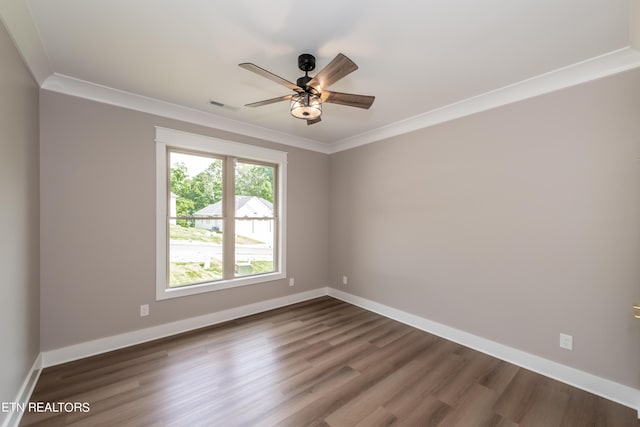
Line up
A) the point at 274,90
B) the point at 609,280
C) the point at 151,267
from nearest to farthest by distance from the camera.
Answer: the point at 609,280, the point at 274,90, the point at 151,267

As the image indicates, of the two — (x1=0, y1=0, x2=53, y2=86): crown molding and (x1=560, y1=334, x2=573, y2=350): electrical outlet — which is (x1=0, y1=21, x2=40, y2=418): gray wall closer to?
(x1=0, y1=0, x2=53, y2=86): crown molding

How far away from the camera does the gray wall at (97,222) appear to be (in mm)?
2482

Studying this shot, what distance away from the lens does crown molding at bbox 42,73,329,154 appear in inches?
98.9

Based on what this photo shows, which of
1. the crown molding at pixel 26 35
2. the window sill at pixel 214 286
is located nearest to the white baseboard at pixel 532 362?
the window sill at pixel 214 286

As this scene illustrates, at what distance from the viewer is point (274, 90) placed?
2.73 metres

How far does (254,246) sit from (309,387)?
227 cm

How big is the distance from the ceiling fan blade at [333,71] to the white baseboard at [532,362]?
9.93 ft

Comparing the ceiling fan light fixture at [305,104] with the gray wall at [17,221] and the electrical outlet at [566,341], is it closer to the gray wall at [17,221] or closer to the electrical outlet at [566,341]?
the gray wall at [17,221]

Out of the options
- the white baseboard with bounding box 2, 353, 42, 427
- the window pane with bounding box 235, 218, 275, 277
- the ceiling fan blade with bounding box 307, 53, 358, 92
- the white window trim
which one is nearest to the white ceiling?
the ceiling fan blade with bounding box 307, 53, 358, 92

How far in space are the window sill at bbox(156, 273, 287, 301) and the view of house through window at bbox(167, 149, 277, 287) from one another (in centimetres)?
11

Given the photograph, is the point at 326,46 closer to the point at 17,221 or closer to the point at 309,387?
the point at 17,221

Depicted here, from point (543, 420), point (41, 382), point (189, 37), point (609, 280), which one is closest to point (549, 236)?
point (609, 280)

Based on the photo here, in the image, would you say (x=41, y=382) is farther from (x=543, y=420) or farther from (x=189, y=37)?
(x=543, y=420)

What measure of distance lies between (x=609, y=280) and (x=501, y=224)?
87 centimetres
